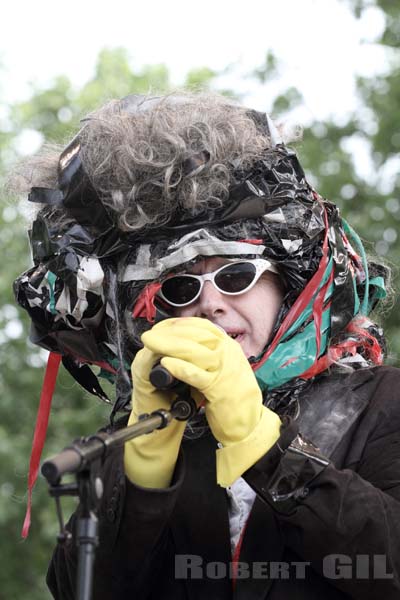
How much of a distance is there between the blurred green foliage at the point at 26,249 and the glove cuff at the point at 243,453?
5307mm

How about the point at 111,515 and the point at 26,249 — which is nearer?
the point at 111,515

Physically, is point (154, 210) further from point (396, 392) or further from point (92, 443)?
point (92, 443)

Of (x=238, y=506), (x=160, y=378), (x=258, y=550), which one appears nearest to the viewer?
(x=160, y=378)

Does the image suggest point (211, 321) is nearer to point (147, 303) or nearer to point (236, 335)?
point (236, 335)

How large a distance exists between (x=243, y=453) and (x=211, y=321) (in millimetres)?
549

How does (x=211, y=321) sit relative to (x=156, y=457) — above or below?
above

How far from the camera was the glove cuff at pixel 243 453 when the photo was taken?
229cm

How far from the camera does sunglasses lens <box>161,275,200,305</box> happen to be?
2803 mm

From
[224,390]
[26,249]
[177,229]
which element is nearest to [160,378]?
[224,390]

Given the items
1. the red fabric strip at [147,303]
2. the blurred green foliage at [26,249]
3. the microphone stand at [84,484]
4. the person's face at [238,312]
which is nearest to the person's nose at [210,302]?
the person's face at [238,312]

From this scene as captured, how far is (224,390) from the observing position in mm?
2275

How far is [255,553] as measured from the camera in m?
2.58

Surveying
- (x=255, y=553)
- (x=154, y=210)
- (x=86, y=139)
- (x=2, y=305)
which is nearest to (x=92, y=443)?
(x=255, y=553)

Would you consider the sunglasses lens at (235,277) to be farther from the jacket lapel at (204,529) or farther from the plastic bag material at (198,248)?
the jacket lapel at (204,529)
